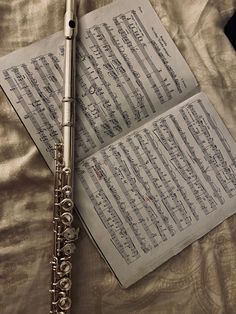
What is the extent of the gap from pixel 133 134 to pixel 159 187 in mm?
99

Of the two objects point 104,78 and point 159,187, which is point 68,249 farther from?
point 104,78

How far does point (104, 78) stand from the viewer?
2.60 ft

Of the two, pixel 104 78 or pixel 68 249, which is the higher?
pixel 104 78

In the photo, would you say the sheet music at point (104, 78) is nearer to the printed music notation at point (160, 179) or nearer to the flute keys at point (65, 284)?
the printed music notation at point (160, 179)

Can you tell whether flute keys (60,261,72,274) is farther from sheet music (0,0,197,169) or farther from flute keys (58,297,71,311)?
sheet music (0,0,197,169)

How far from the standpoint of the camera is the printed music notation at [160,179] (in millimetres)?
760

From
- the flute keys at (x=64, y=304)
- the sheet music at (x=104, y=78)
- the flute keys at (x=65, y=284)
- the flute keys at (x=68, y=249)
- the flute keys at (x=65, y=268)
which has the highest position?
the sheet music at (x=104, y=78)

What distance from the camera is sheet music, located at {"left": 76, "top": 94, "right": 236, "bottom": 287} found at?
0.76m

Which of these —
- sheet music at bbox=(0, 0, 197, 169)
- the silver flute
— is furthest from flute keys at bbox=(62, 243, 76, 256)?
sheet music at bbox=(0, 0, 197, 169)

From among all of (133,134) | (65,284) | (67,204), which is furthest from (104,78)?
(65,284)

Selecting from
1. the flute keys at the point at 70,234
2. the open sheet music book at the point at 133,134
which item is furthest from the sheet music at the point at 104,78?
the flute keys at the point at 70,234

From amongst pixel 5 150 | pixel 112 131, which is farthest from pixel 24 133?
pixel 112 131

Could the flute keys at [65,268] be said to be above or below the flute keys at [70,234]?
below

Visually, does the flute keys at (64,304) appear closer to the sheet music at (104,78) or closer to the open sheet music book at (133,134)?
the open sheet music book at (133,134)
